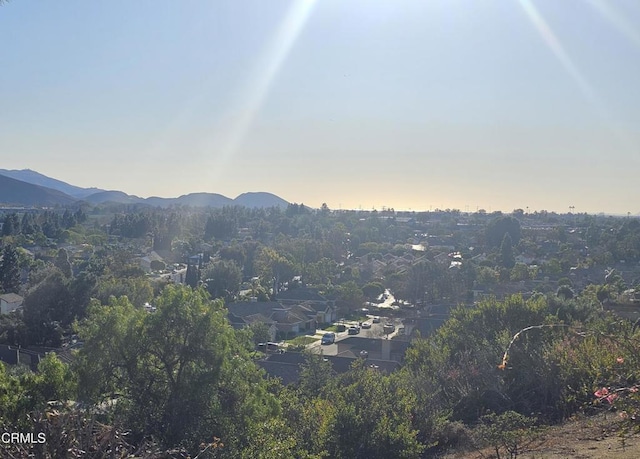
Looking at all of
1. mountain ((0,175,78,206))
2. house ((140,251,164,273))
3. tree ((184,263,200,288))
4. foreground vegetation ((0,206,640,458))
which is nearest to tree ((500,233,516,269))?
tree ((184,263,200,288))

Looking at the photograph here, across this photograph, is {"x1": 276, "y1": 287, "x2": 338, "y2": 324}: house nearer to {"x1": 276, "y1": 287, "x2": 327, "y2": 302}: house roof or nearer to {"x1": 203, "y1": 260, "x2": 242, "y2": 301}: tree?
{"x1": 276, "y1": 287, "x2": 327, "y2": 302}: house roof

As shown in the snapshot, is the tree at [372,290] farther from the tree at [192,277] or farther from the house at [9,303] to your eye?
the house at [9,303]

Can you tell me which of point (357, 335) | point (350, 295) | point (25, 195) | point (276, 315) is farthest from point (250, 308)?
point (25, 195)

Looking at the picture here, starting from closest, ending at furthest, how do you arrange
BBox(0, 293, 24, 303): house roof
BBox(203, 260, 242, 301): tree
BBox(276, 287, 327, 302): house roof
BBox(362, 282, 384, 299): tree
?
BBox(0, 293, 24, 303): house roof
BBox(203, 260, 242, 301): tree
BBox(276, 287, 327, 302): house roof
BBox(362, 282, 384, 299): tree

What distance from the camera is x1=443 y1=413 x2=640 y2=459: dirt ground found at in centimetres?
610

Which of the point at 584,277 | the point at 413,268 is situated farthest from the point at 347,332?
the point at 584,277

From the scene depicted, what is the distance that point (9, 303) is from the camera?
25781 mm

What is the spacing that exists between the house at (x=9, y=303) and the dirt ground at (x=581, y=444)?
77.1 ft

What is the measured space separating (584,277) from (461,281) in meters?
8.69

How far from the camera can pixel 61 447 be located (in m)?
4.19

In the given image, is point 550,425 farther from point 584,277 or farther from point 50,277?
point 584,277

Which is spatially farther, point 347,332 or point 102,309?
point 347,332

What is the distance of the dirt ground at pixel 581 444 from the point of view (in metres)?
6.10

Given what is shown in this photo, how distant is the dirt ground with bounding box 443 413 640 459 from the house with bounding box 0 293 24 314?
926 inches
